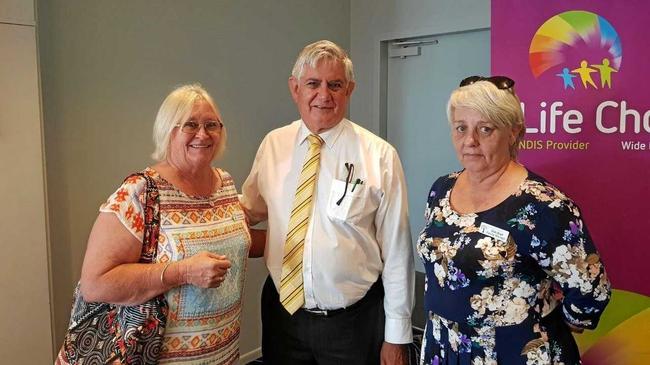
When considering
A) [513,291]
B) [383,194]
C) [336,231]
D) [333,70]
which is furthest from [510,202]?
[333,70]

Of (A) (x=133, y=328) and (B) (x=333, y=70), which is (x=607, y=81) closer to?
(B) (x=333, y=70)

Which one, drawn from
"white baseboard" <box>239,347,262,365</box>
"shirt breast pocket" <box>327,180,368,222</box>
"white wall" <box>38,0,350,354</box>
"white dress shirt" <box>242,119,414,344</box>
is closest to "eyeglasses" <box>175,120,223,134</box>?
"white dress shirt" <box>242,119,414,344</box>

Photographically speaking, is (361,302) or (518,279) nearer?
(518,279)

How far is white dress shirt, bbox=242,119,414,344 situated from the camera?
1.77m

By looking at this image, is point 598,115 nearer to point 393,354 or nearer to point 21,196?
point 393,354

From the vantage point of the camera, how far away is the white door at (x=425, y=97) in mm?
3473

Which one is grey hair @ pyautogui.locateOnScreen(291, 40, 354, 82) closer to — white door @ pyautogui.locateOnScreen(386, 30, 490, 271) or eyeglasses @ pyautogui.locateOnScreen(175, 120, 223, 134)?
eyeglasses @ pyautogui.locateOnScreen(175, 120, 223, 134)

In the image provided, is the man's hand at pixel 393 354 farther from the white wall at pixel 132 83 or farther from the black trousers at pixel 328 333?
the white wall at pixel 132 83

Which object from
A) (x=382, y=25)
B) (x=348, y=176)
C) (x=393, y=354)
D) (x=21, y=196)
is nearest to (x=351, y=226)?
(x=348, y=176)

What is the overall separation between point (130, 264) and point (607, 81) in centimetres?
Result: 167

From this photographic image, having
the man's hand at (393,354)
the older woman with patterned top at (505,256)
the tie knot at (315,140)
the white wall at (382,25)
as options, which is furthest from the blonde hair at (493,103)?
the white wall at (382,25)

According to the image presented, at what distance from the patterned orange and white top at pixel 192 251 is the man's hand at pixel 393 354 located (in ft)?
1.73

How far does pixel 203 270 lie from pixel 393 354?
2.51ft

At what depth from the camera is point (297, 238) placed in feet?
5.90
